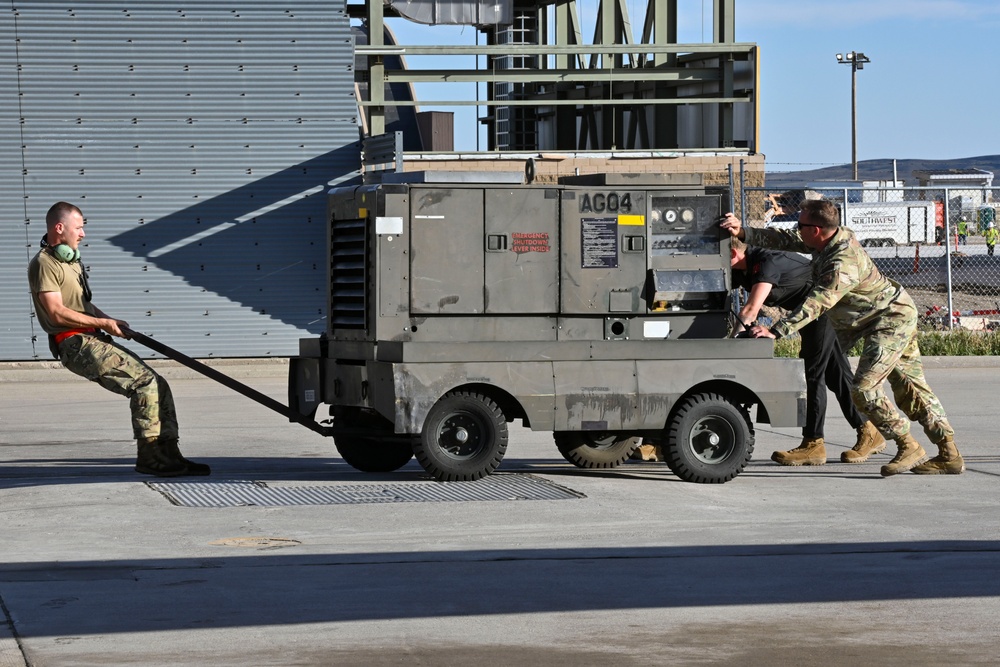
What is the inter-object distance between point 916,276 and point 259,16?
2307 cm

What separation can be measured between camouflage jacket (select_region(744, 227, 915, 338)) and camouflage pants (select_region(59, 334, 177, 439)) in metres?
4.16

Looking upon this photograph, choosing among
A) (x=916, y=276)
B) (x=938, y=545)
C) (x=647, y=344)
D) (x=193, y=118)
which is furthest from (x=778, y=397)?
(x=916, y=276)

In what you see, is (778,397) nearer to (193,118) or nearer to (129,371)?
(129,371)

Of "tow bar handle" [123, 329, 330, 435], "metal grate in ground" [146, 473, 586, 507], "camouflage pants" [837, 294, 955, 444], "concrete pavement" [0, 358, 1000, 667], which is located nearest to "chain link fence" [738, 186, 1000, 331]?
"camouflage pants" [837, 294, 955, 444]

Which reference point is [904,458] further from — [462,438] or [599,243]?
[462,438]

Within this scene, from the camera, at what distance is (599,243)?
10203 millimetres

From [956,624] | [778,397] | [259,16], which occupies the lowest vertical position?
[956,624]

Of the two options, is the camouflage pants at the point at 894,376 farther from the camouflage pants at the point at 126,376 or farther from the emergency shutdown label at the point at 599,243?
the camouflage pants at the point at 126,376

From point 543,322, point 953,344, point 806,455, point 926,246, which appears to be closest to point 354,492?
point 543,322

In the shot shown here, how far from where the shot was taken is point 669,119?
26438 millimetres

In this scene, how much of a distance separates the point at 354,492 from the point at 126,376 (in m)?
1.84

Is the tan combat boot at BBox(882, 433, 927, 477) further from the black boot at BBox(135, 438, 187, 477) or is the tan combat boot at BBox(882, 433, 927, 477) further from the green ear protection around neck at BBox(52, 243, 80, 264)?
the green ear protection around neck at BBox(52, 243, 80, 264)

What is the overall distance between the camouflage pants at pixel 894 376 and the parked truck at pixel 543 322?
19.2 inches

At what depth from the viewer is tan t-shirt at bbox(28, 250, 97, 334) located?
10266 millimetres
